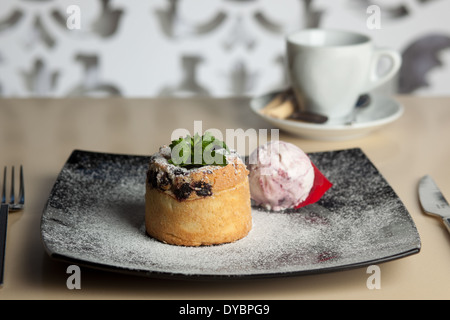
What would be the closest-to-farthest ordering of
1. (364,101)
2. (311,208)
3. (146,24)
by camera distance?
(311,208)
(364,101)
(146,24)

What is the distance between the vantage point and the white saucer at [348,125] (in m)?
1.15

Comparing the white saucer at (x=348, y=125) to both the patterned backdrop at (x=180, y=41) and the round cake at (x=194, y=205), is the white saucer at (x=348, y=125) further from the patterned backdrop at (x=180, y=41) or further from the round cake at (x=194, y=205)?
the patterned backdrop at (x=180, y=41)

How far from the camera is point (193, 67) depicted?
6.11ft

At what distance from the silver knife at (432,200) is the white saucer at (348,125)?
203 millimetres

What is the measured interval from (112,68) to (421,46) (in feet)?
3.03

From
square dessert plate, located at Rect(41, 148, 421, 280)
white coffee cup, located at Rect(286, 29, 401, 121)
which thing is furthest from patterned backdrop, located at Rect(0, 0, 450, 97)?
square dessert plate, located at Rect(41, 148, 421, 280)

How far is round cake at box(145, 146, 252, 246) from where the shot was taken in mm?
754

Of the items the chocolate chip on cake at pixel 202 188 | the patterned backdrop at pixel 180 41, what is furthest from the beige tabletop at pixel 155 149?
the patterned backdrop at pixel 180 41

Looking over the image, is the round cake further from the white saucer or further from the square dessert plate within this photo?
the white saucer

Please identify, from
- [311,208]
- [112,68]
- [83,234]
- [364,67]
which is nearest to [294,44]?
[364,67]

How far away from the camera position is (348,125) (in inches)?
45.2

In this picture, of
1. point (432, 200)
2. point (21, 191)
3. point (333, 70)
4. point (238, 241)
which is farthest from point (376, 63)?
point (21, 191)
